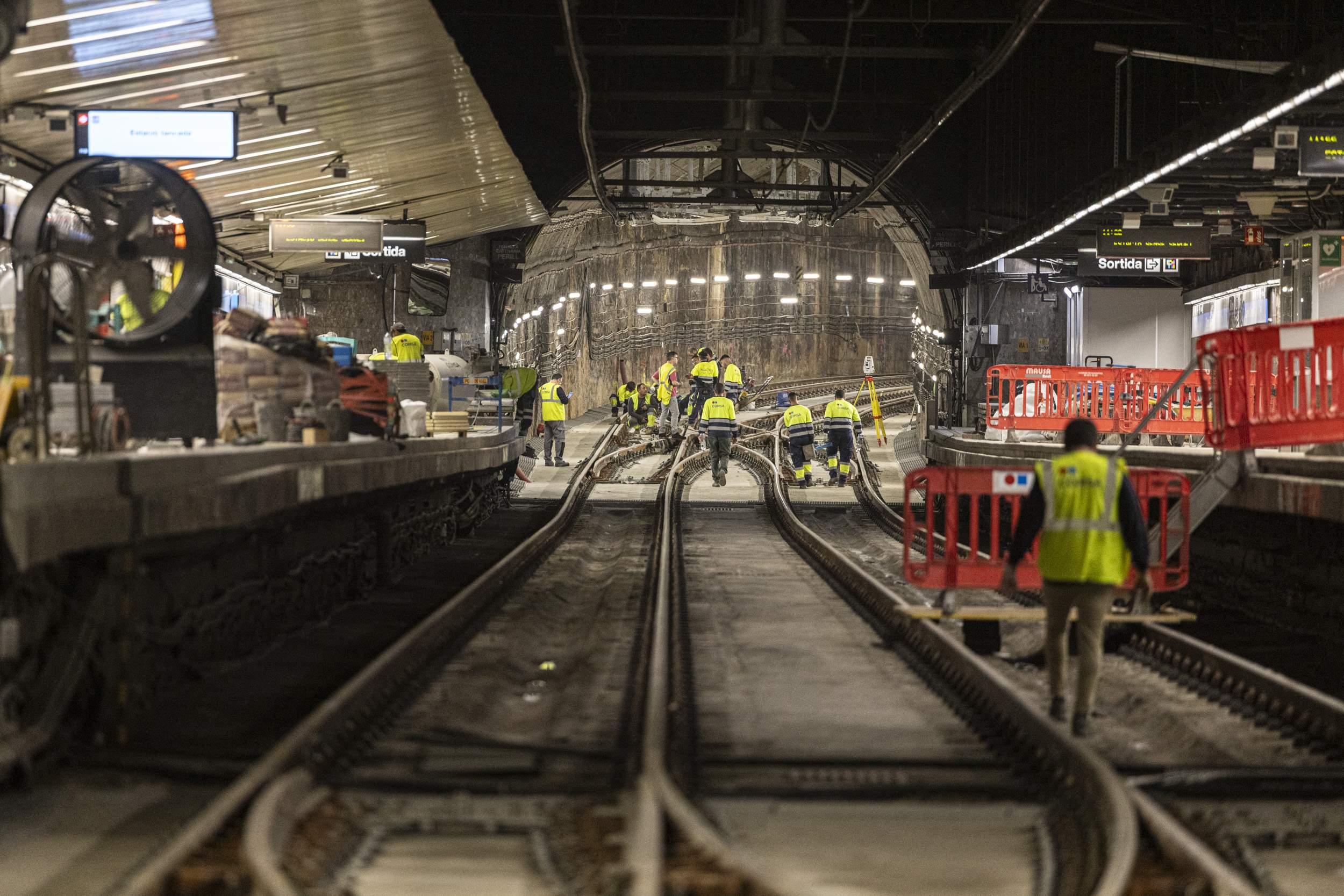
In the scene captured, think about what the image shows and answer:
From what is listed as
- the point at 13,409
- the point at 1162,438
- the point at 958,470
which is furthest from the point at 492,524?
the point at 13,409

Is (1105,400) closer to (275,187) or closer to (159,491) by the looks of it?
(275,187)

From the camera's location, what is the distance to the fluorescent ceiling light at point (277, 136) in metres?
16.0

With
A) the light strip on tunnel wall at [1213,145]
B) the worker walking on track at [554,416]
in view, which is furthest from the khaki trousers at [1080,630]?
the worker walking on track at [554,416]

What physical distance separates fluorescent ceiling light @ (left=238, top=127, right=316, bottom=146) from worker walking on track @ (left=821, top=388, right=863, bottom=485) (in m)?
9.42

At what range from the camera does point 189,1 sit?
1066 centimetres

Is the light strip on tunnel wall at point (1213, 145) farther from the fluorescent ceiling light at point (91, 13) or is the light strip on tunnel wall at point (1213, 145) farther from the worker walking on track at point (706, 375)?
the fluorescent ceiling light at point (91, 13)

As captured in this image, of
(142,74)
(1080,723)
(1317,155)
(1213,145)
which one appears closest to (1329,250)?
(1317,155)

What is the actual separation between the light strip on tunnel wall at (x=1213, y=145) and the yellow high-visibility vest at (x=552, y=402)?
32.0 ft

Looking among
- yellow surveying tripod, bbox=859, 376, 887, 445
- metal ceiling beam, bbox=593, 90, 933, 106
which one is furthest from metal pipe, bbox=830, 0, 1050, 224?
yellow surveying tripod, bbox=859, 376, 887, 445

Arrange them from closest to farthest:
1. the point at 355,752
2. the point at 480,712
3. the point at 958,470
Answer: the point at 355,752 < the point at 480,712 < the point at 958,470

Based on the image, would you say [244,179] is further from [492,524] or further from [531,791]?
[531,791]

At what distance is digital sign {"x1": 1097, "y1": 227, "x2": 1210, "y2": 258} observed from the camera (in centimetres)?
1981

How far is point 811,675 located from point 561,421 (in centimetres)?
1954

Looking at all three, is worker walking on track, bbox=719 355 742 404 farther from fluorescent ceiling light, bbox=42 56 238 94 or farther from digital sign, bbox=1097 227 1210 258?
fluorescent ceiling light, bbox=42 56 238 94
